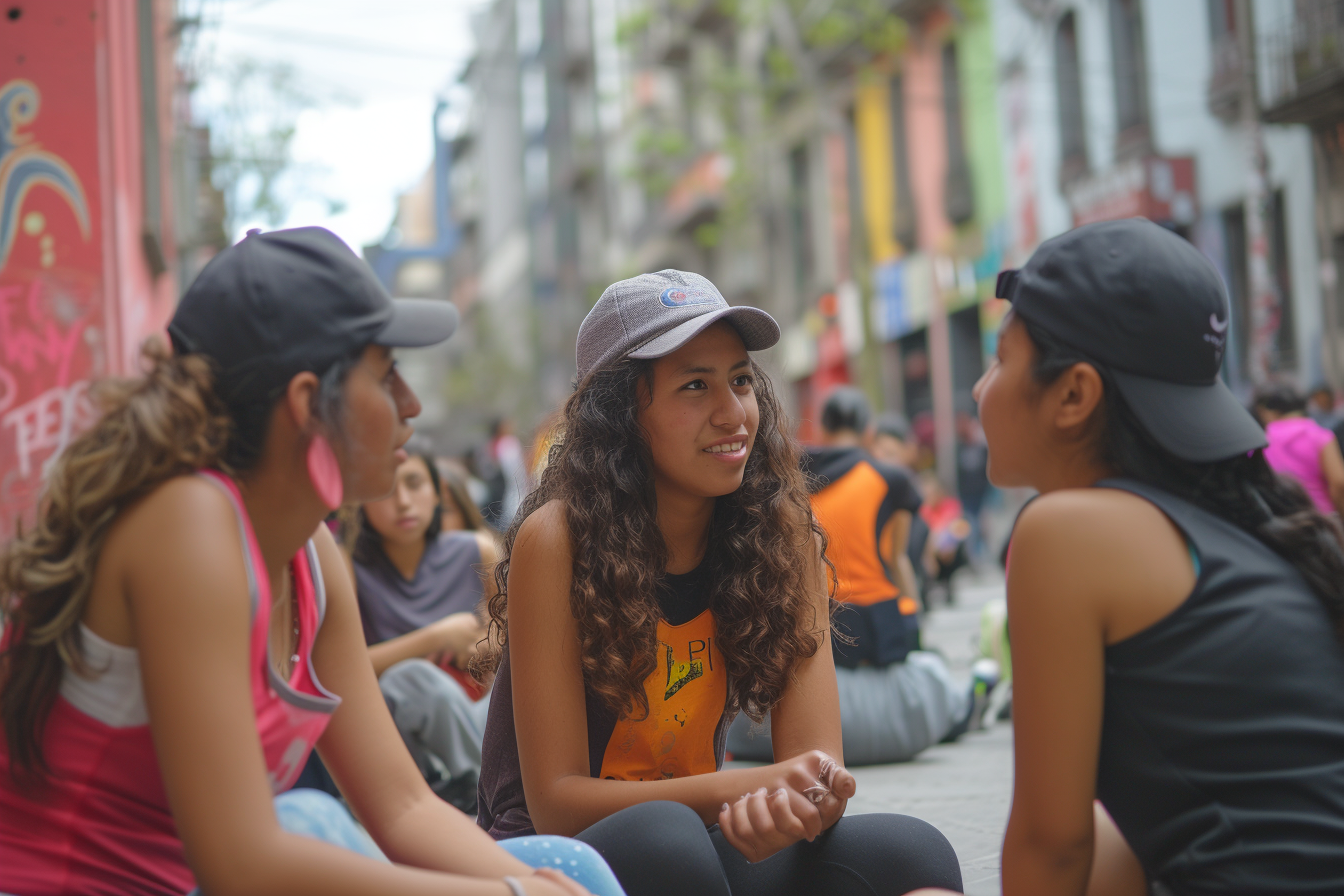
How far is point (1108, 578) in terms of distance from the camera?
1.67 meters

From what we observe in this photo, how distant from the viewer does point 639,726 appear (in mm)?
2555

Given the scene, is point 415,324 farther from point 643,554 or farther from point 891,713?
point 891,713

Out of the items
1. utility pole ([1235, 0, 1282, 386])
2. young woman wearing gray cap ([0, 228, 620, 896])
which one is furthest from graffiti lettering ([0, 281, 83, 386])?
utility pole ([1235, 0, 1282, 386])

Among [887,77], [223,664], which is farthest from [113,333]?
[887,77]

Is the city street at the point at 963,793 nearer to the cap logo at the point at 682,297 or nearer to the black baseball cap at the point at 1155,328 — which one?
the cap logo at the point at 682,297

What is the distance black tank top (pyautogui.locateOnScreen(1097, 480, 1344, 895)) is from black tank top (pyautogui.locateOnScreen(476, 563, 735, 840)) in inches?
40.3

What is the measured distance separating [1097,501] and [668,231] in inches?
1230

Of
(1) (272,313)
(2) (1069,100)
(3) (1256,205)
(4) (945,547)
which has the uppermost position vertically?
(2) (1069,100)

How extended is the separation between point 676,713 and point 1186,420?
3.90ft

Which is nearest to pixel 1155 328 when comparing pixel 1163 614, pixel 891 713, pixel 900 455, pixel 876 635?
pixel 1163 614

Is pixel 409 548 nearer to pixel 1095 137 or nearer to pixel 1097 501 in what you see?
pixel 1097 501

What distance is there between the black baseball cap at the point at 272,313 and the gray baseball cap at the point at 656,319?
855mm

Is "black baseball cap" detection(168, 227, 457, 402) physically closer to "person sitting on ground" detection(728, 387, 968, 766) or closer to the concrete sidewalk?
the concrete sidewalk

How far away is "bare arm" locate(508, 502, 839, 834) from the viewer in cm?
239
